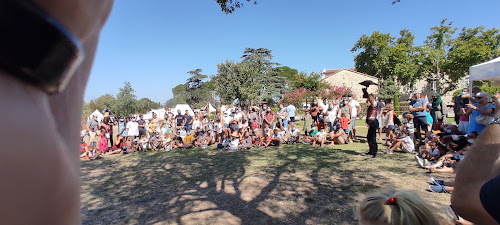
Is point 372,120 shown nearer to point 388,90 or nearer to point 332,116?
point 332,116

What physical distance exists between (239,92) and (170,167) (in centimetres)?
2943

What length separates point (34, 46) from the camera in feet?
1.10

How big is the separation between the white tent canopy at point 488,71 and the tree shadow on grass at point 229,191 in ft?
14.5

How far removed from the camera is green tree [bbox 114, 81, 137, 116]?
49356 mm

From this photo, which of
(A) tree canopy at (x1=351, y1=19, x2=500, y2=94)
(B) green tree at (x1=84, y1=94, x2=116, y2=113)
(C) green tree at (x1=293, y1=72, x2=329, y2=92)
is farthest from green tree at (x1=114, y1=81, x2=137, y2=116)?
(A) tree canopy at (x1=351, y1=19, x2=500, y2=94)

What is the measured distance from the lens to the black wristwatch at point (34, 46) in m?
0.31

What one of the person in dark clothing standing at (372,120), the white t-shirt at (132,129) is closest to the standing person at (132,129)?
the white t-shirt at (132,129)

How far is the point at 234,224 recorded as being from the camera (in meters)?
3.73

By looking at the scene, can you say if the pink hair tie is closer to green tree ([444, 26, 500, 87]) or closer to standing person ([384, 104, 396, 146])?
standing person ([384, 104, 396, 146])

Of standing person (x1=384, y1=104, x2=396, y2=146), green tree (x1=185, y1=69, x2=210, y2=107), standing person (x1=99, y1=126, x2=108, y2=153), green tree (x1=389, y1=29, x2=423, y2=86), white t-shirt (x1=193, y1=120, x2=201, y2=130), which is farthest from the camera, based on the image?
green tree (x1=185, y1=69, x2=210, y2=107)

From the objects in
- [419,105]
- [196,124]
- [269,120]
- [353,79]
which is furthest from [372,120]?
[353,79]

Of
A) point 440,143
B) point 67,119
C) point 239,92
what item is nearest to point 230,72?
point 239,92

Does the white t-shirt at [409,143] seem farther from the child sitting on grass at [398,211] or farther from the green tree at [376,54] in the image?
the green tree at [376,54]

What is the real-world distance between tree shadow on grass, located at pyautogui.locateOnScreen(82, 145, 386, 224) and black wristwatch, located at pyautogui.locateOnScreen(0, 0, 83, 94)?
3.77m
